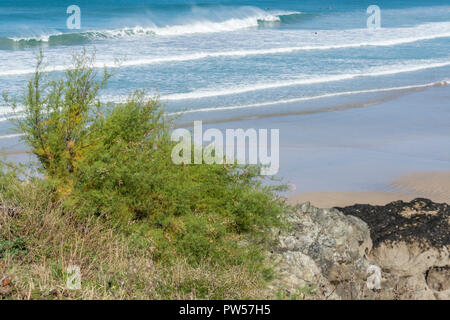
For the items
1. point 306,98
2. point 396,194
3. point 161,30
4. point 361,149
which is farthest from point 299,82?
point 161,30

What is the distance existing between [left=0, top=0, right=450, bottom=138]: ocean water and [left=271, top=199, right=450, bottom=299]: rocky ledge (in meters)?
4.37

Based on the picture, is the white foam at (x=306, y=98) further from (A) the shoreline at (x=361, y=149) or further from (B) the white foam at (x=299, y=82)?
(B) the white foam at (x=299, y=82)

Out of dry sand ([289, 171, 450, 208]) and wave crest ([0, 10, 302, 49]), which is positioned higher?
wave crest ([0, 10, 302, 49])

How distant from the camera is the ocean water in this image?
73.3ft

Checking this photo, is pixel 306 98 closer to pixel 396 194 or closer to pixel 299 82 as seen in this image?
pixel 299 82

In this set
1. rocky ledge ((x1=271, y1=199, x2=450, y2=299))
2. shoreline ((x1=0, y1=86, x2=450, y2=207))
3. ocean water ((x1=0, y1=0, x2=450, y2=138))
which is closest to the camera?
rocky ledge ((x1=271, y1=199, x2=450, y2=299))

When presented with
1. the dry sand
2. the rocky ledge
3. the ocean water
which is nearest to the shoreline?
the dry sand

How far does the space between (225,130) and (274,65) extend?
11804mm

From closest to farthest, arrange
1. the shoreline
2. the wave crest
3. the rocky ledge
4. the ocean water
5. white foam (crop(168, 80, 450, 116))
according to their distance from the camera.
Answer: the rocky ledge, the shoreline, white foam (crop(168, 80, 450, 116)), the ocean water, the wave crest

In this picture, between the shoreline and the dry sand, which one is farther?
the shoreline

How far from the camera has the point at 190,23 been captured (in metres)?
46.9

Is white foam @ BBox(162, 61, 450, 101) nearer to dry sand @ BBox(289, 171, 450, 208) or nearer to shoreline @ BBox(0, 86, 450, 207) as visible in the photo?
shoreline @ BBox(0, 86, 450, 207)
